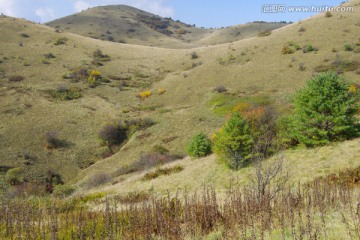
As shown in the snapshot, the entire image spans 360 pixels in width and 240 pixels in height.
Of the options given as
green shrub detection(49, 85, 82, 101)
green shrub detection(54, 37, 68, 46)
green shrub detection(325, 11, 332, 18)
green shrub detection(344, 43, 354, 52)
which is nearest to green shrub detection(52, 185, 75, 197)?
green shrub detection(49, 85, 82, 101)

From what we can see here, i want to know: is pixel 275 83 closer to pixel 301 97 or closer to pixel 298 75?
pixel 298 75

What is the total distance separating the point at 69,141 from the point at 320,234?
134 feet

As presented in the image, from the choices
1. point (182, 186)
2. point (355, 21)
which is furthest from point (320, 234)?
point (355, 21)

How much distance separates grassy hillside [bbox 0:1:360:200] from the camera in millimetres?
37719

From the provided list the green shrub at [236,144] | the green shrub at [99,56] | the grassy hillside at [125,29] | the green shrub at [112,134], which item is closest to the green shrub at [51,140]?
the green shrub at [112,134]

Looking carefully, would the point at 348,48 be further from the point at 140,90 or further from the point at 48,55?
the point at 48,55

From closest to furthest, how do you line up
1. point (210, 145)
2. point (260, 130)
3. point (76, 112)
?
point (260, 130)
point (210, 145)
point (76, 112)

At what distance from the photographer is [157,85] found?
65188 mm

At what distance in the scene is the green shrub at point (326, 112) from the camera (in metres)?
21.2

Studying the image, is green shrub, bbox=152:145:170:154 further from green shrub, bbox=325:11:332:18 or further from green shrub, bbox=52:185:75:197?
green shrub, bbox=325:11:332:18

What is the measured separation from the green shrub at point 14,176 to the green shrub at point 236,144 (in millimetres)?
22782

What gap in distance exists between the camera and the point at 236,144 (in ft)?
77.4

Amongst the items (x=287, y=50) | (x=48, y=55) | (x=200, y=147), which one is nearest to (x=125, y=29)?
(x=48, y=55)

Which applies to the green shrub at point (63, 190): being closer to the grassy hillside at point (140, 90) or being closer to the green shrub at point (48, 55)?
the grassy hillside at point (140, 90)
